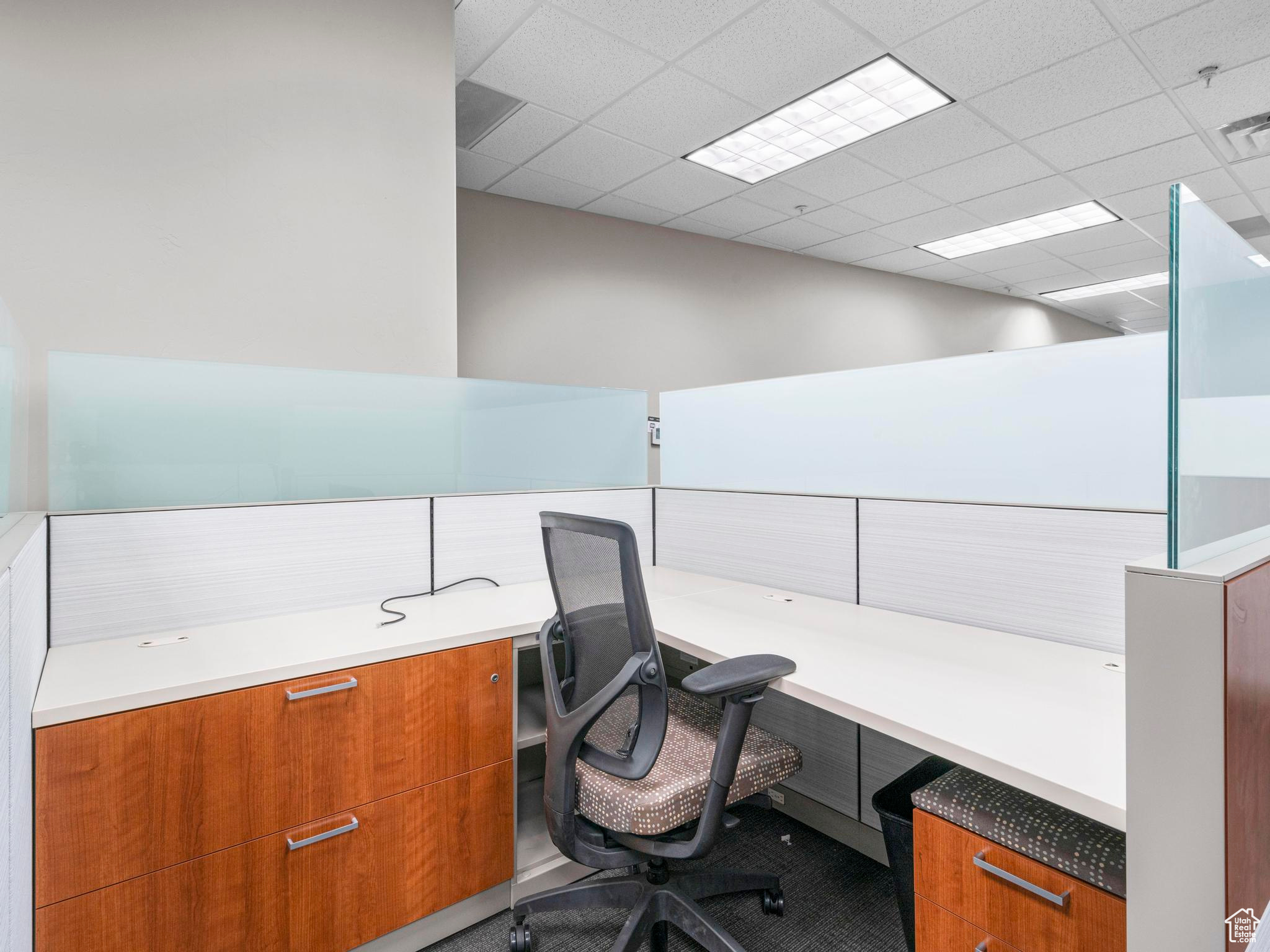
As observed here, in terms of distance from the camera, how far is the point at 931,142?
3.11 m

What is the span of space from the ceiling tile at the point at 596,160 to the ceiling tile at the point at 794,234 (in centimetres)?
124

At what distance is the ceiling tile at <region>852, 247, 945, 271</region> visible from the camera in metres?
4.89

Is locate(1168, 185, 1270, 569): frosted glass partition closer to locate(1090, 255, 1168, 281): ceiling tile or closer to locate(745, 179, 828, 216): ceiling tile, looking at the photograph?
locate(745, 179, 828, 216): ceiling tile

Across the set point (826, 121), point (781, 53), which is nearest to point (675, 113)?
point (781, 53)

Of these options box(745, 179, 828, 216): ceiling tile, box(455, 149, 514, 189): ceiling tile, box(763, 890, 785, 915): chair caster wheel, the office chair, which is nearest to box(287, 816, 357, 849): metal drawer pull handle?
the office chair

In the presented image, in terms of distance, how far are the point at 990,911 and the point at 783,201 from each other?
3.75 m

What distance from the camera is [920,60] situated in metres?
2.49

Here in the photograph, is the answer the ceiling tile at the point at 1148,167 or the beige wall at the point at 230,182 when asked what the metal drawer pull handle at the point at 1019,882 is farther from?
the ceiling tile at the point at 1148,167

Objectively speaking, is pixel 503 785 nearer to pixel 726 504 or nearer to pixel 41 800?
pixel 41 800

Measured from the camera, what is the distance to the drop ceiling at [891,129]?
225 centimetres

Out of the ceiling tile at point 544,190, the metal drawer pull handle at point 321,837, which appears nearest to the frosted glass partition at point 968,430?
the metal drawer pull handle at point 321,837

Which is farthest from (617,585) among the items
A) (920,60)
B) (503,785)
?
(920,60)

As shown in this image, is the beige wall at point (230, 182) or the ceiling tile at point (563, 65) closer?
the beige wall at point (230, 182)

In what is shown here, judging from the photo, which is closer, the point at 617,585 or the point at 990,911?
the point at 990,911
